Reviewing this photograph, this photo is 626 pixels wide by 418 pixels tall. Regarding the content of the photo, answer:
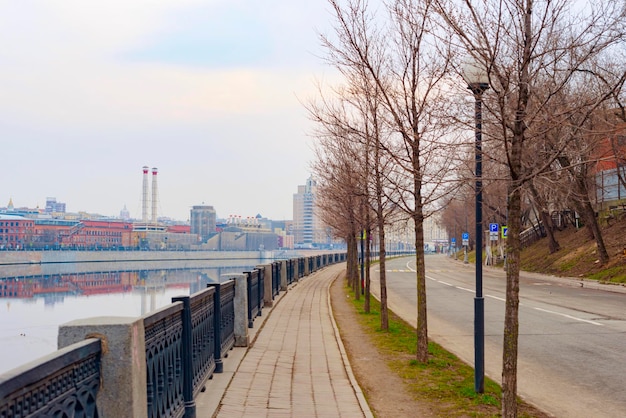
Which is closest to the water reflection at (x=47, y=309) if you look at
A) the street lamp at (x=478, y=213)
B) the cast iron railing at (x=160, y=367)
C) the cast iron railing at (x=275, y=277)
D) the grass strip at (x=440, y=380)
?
the cast iron railing at (x=275, y=277)

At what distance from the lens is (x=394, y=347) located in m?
12.6

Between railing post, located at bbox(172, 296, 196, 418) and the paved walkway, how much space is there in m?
0.33

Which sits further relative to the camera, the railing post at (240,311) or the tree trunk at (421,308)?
the railing post at (240,311)

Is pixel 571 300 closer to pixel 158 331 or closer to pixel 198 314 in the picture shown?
pixel 198 314

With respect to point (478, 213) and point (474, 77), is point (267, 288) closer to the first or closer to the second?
point (478, 213)

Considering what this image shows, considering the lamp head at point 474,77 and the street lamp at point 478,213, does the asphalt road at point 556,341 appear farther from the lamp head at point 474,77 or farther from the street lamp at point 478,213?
the lamp head at point 474,77

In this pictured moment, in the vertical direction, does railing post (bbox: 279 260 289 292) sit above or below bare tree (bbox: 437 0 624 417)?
below

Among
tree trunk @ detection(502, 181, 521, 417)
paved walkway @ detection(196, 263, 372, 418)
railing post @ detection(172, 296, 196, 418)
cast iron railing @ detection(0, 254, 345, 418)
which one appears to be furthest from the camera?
paved walkway @ detection(196, 263, 372, 418)

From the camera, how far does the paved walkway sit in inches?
283

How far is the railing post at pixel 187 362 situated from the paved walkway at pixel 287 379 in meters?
0.33

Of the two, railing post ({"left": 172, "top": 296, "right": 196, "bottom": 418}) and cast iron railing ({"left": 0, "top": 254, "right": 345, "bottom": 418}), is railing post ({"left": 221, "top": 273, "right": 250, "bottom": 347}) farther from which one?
railing post ({"left": 172, "top": 296, "right": 196, "bottom": 418})

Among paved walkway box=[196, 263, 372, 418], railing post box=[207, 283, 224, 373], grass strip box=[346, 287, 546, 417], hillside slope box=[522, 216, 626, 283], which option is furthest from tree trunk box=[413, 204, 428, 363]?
hillside slope box=[522, 216, 626, 283]

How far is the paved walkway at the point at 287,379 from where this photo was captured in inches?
283

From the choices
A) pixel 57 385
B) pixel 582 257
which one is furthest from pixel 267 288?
pixel 582 257
